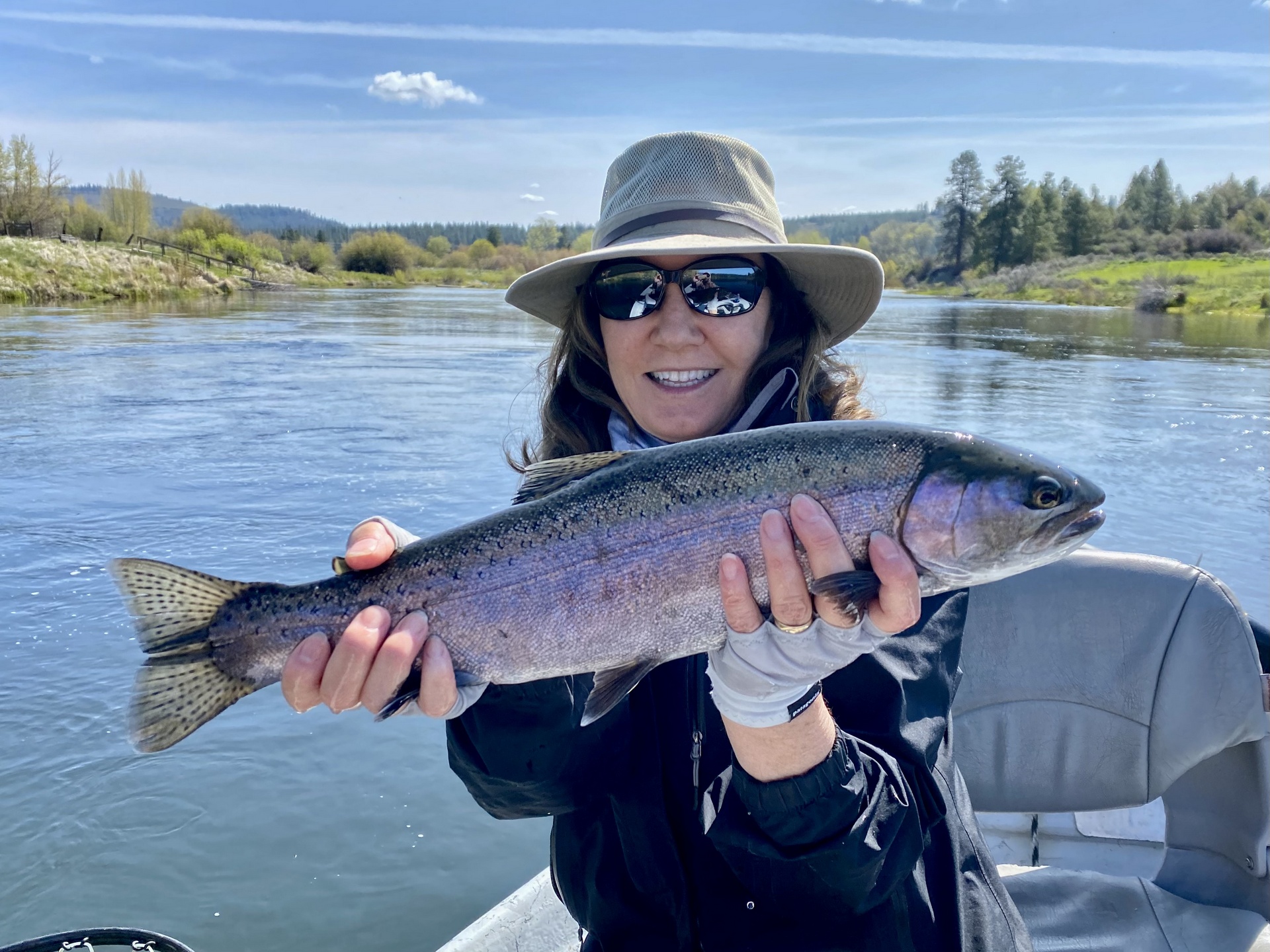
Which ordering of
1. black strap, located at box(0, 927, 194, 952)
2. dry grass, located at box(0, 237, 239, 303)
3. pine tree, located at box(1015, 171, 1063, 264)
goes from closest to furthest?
1. black strap, located at box(0, 927, 194, 952)
2. dry grass, located at box(0, 237, 239, 303)
3. pine tree, located at box(1015, 171, 1063, 264)

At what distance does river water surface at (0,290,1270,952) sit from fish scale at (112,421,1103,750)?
220 centimetres

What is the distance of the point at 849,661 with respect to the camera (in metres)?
2.21

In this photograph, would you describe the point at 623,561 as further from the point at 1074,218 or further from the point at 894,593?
the point at 1074,218

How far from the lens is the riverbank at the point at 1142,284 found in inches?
2004

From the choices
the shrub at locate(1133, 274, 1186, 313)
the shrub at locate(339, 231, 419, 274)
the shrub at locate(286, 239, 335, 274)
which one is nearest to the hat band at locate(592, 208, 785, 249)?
the shrub at locate(1133, 274, 1186, 313)

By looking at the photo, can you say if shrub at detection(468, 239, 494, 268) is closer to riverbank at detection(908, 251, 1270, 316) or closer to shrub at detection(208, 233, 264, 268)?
shrub at detection(208, 233, 264, 268)

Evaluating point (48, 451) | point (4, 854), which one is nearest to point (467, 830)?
point (4, 854)

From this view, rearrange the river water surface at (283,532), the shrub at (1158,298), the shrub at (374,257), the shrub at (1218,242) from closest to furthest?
the river water surface at (283,532) → the shrub at (1158,298) → the shrub at (1218,242) → the shrub at (374,257)

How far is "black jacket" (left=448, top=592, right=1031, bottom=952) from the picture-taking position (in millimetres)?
2088

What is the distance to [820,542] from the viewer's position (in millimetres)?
2127

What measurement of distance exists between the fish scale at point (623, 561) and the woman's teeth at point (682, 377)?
69 cm

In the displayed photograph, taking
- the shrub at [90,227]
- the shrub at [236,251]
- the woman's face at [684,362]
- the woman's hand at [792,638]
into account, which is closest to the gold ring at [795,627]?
the woman's hand at [792,638]

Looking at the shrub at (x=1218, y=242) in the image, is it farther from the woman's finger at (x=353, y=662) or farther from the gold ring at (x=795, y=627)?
the woman's finger at (x=353, y=662)

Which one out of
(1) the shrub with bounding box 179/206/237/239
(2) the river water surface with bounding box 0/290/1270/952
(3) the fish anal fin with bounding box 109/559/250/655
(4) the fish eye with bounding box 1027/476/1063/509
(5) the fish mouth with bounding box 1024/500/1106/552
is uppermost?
(1) the shrub with bounding box 179/206/237/239
